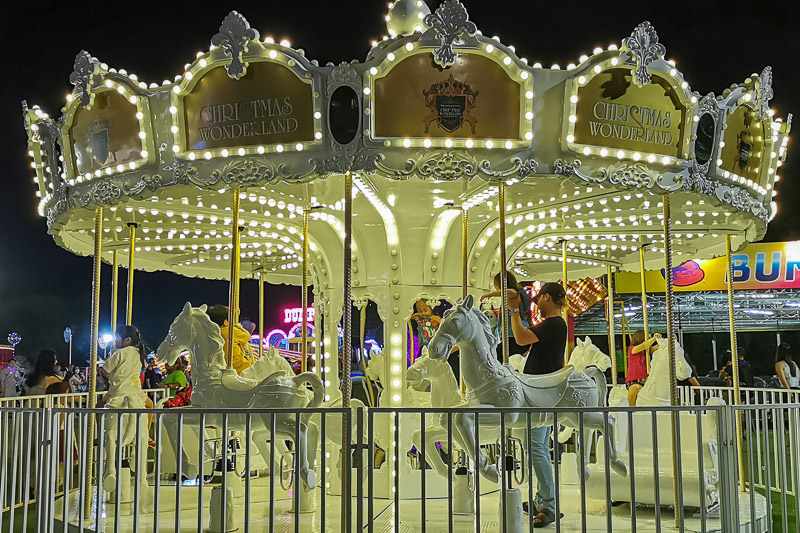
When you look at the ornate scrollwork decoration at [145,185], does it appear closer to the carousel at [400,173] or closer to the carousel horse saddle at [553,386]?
the carousel at [400,173]

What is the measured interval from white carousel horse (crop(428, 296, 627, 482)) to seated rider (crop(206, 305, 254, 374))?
260 cm

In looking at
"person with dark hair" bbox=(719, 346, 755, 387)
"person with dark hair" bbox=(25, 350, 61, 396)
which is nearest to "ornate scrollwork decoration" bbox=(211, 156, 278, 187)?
"person with dark hair" bbox=(25, 350, 61, 396)

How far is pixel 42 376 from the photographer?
341 inches

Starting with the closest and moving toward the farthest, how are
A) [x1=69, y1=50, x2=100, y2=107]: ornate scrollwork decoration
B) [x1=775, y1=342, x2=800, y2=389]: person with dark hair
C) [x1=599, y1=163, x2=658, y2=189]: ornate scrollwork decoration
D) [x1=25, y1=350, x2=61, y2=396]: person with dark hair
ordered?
1. [x1=599, y1=163, x2=658, y2=189]: ornate scrollwork decoration
2. [x1=69, y1=50, x2=100, y2=107]: ornate scrollwork decoration
3. [x1=25, y1=350, x2=61, y2=396]: person with dark hair
4. [x1=775, y1=342, x2=800, y2=389]: person with dark hair

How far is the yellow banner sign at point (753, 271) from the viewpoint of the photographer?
57.5 ft

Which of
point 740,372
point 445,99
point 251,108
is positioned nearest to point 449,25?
point 445,99

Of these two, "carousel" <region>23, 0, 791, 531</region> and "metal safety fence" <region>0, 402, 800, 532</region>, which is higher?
"carousel" <region>23, 0, 791, 531</region>

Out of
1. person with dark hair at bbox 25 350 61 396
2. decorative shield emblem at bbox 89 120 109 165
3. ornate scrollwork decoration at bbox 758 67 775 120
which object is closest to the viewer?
decorative shield emblem at bbox 89 120 109 165

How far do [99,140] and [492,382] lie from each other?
3.59 metres

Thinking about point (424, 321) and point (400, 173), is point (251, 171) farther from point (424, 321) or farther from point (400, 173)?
point (424, 321)

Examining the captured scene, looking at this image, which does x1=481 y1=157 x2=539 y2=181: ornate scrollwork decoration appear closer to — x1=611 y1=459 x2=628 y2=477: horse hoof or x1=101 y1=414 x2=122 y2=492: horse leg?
x1=611 y1=459 x2=628 y2=477: horse hoof

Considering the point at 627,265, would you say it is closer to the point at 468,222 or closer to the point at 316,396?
the point at 468,222

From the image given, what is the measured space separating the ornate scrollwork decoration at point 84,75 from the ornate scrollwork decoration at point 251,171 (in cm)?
137

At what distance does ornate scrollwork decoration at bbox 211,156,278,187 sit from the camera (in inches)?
221
